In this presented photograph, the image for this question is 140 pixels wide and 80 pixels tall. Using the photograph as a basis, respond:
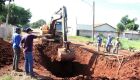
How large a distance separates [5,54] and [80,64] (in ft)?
17.1

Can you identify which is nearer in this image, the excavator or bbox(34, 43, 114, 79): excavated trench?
the excavator

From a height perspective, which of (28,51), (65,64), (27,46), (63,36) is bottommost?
(65,64)

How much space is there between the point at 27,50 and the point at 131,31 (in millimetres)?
93073

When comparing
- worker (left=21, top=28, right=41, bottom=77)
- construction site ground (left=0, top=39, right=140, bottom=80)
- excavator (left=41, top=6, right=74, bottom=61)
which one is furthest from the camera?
excavator (left=41, top=6, right=74, bottom=61)

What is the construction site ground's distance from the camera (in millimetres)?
17109

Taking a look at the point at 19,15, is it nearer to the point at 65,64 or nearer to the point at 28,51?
the point at 65,64

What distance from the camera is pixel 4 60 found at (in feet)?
57.1

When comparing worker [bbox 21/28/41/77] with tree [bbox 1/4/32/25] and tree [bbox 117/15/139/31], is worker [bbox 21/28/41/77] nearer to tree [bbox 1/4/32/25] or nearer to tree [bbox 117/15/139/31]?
tree [bbox 1/4/32/25]

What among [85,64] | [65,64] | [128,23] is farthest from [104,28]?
[65,64]

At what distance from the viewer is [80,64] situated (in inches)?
848

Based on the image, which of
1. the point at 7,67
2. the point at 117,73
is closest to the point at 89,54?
the point at 117,73

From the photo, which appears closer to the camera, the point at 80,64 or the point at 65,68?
the point at 65,68

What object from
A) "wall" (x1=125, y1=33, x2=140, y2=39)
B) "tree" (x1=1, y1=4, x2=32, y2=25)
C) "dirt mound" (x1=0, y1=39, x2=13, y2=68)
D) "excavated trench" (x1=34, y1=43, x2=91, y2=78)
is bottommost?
"wall" (x1=125, y1=33, x2=140, y2=39)

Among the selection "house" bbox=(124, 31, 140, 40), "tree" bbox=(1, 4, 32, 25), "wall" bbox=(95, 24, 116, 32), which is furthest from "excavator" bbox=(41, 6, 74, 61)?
"house" bbox=(124, 31, 140, 40)
